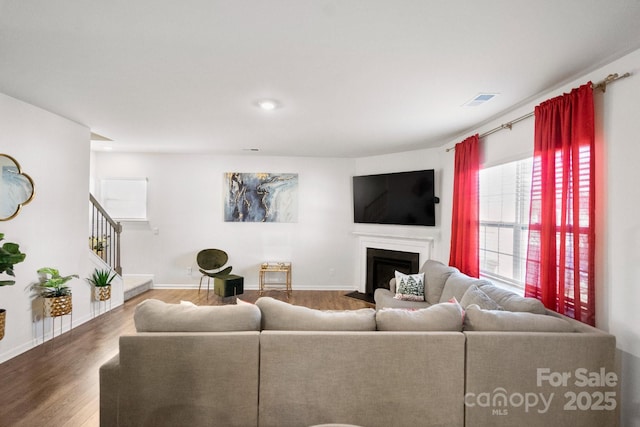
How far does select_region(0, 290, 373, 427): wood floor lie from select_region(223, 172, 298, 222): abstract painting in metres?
2.62

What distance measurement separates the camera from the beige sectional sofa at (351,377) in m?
1.88

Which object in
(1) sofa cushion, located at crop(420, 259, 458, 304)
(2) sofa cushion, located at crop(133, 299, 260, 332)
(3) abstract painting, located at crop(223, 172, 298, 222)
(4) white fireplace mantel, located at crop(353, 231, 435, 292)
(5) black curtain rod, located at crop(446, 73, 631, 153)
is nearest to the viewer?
(2) sofa cushion, located at crop(133, 299, 260, 332)

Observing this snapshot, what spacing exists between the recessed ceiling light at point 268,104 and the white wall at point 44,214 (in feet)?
8.22

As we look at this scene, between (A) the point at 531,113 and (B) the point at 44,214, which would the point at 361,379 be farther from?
(B) the point at 44,214

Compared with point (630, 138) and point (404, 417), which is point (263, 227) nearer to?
point (404, 417)

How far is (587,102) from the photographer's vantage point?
236cm

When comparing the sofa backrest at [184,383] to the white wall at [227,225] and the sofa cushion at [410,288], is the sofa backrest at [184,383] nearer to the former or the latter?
the sofa cushion at [410,288]

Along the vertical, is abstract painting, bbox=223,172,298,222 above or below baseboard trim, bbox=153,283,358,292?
above

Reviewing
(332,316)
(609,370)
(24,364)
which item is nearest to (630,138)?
(609,370)

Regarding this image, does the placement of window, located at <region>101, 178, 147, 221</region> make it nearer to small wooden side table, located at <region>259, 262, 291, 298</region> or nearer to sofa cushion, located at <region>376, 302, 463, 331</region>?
small wooden side table, located at <region>259, 262, 291, 298</region>

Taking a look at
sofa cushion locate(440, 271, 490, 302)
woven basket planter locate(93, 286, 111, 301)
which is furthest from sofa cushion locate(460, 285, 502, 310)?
woven basket planter locate(93, 286, 111, 301)

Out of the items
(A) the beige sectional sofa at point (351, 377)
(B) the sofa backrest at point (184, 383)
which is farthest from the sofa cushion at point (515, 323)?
(B) the sofa backrest at point (184, 383)

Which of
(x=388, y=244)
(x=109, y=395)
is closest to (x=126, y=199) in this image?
(x=388, y=244)

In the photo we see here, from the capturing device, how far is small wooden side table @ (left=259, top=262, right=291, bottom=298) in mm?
6078
